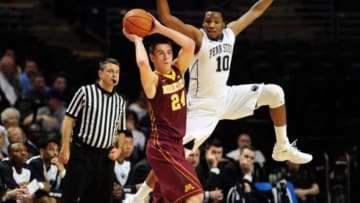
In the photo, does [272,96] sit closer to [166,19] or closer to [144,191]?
[166,19]

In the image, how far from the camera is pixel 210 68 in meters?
9.78

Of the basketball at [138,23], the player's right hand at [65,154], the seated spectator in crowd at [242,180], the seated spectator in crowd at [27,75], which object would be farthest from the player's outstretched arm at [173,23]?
the seated spectator in crowd at [27,75]

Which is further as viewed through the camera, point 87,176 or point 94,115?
point 94,115

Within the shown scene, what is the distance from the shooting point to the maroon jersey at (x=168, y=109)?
8719 mm

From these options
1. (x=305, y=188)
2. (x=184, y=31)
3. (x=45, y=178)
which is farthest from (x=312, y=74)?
(x=184, y=31)

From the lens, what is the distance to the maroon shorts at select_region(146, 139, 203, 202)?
28.5 feet

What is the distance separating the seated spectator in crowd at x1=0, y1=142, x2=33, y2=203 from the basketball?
119 inches

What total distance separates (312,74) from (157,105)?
7746 mm

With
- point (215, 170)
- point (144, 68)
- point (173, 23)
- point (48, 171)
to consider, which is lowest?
point (215, 170)

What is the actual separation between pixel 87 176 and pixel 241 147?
405cm

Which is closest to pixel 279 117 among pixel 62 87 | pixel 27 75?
pixel 62 87

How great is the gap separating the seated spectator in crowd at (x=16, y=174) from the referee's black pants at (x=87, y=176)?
86 cm

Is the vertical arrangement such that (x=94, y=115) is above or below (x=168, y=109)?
below

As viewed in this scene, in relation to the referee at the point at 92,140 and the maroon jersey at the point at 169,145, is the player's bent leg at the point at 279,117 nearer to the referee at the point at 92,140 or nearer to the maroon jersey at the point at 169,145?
the maroon jersey at the point at 169,145
